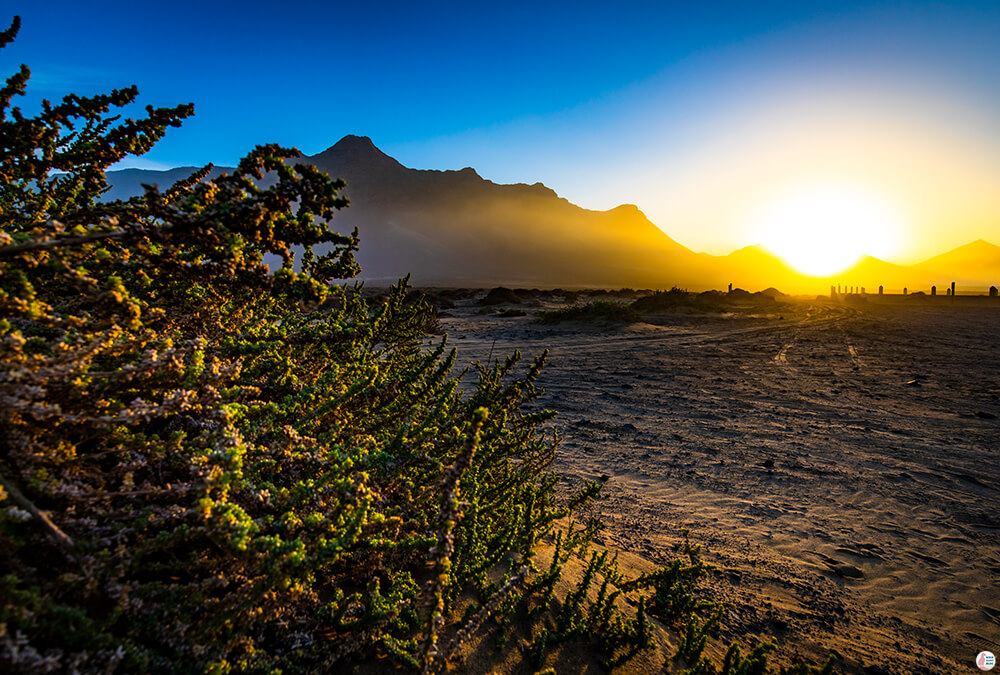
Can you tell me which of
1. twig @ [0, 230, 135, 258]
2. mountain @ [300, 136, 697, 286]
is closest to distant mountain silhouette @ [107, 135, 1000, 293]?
mountain @ [300, 136, 697, 286]

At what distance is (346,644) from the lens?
1.34m

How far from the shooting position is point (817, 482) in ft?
16.1

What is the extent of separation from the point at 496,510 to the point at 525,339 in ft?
42.1

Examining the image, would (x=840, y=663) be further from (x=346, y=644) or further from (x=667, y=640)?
(x=346, y=644)

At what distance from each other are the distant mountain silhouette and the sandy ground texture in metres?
82.0

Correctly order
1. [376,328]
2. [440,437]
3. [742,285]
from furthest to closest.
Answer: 1. [742,285]
2. [376,328]
3. [440,437]

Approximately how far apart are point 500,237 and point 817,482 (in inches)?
5061

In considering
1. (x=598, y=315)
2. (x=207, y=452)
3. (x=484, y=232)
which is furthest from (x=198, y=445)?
(x=484, y=232)

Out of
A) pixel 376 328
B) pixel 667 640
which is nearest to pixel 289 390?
pixel 376 328

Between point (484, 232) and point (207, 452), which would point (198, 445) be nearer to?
point (207, 452)

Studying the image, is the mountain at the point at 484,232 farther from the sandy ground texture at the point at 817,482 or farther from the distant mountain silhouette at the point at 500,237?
the sandy ground texture at the point at 817,482

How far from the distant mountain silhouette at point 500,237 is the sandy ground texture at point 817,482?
8198cm

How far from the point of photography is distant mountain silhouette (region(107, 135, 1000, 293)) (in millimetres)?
109312

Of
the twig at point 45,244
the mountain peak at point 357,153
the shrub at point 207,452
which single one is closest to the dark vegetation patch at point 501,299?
the shrub at point 207,452
